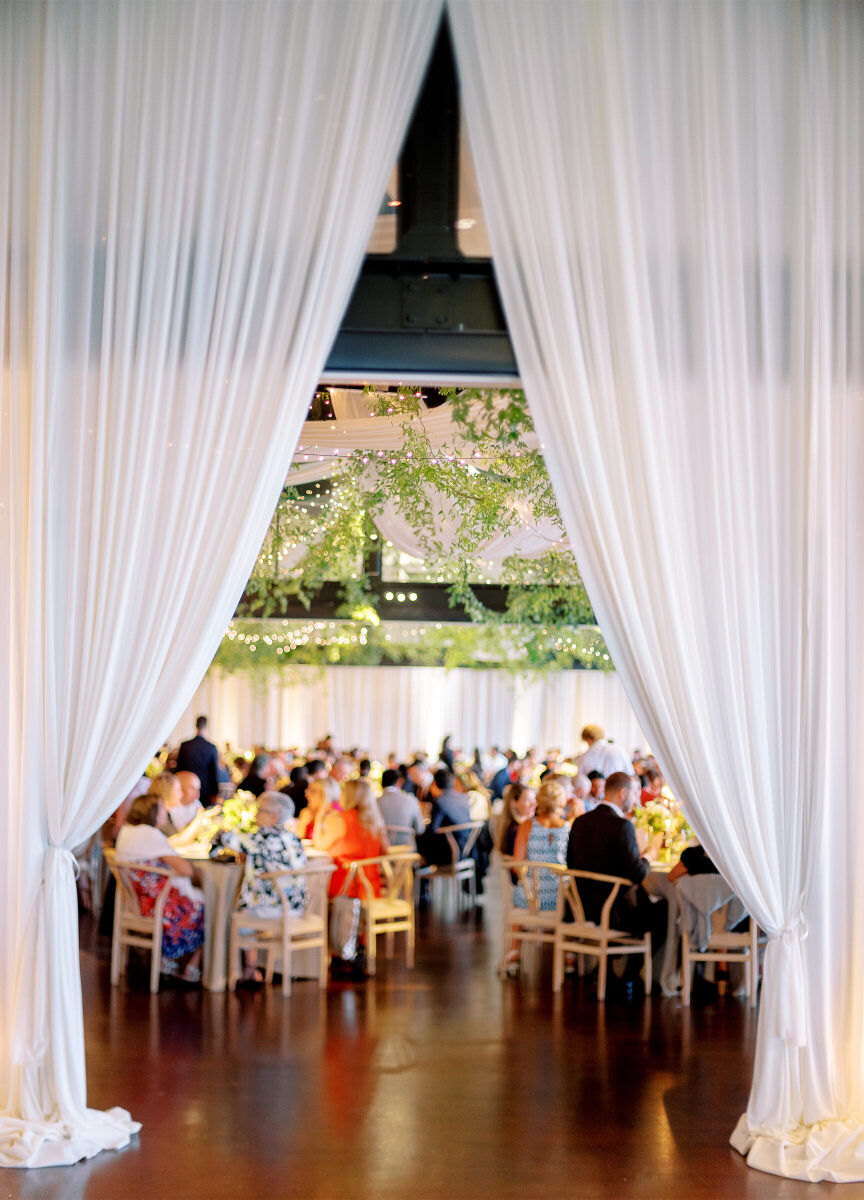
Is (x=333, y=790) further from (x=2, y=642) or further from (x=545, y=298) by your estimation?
(x=545, y=298)

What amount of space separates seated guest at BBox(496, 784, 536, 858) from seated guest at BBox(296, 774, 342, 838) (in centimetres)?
141

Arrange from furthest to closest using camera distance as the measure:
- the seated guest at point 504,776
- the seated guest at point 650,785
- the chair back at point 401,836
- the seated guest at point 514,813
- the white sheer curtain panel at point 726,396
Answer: the seated guest at point 504,776
the chair back at point 401,836
the seated guest at point 650,785
the seated guest at point 514,813
the white sheer curtain panel at point 726,396

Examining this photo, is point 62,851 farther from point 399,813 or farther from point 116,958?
point 399,813

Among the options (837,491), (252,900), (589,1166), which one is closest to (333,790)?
(252,900)

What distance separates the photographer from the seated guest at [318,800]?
28.9 feet

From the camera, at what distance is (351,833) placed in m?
8.25

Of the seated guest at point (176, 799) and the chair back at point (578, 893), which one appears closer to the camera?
the chair back at point (578, 893)

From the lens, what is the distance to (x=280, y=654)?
1991cm

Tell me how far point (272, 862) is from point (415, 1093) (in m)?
2.33

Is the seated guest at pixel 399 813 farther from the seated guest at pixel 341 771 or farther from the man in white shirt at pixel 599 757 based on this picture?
the man in white shirt at pixel 599 757

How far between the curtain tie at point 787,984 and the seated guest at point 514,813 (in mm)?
4608

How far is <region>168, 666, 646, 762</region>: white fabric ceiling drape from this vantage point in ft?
75.6

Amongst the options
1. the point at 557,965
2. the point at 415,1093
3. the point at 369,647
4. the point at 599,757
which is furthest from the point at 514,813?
the point at 369,647

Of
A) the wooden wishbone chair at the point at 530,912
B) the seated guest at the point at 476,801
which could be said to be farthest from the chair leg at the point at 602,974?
the seated guest at the point at 476,801
